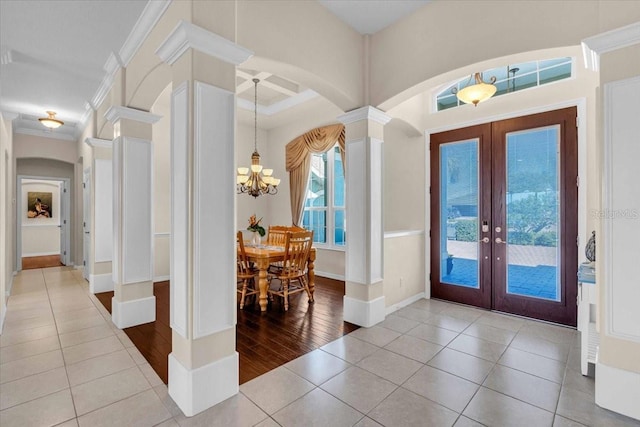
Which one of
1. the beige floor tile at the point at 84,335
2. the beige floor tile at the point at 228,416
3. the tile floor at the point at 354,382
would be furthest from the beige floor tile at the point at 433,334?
the beige floor tile at the point at 84,335

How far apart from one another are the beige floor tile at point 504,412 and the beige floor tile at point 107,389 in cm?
228

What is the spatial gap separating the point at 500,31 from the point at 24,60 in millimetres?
4959

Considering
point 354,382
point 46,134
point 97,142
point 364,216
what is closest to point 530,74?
point 364,216

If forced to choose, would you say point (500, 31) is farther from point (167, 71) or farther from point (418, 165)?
point (167, 71)

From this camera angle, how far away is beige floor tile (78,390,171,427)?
1833 millimetres

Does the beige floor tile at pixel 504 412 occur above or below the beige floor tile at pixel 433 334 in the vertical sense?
below

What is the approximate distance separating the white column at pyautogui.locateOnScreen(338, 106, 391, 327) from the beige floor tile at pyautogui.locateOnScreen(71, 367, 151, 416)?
2.09 metres

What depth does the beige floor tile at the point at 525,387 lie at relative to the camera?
2037 mm

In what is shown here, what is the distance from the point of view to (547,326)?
3.35m

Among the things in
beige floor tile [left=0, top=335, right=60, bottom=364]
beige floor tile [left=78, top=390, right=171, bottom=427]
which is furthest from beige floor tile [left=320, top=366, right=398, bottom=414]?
beige floor tile [left=0, top=335, right=60, bottom=364]

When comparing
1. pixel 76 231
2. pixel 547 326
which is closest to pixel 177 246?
pixel 547 326

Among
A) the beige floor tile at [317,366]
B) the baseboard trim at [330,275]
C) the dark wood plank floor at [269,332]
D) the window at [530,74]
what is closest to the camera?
the beige floor tile at [317,366]

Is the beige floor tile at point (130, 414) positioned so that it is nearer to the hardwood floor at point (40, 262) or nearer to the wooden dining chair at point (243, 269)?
the wooden dining chair at point (243, 269)

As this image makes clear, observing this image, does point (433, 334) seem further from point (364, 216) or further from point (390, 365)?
point (364, 216)
